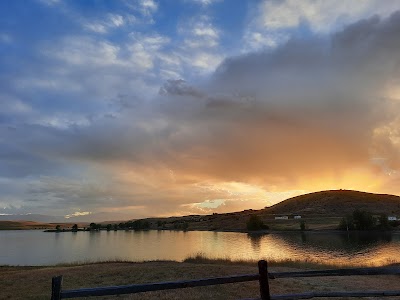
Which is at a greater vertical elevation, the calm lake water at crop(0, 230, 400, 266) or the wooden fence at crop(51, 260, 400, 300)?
the wooden fence at crop(51, 260, 400, 300)

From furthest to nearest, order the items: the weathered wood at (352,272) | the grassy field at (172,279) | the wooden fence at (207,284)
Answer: the grassy field at (172,279) < the weathered wood at (352,272) < the wooden fence at (207,284)

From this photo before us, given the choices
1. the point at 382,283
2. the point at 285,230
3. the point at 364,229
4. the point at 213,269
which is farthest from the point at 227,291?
the point at 285,230

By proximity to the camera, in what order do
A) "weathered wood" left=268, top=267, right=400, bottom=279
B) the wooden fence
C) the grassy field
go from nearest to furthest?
the wooden fence, "weathered wood" left=268, top=267, right=400, bottom=279, the grassy field

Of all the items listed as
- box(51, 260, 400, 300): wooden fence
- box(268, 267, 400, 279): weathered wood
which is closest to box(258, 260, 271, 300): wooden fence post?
box(51, 260, 400, 300): wooden fence

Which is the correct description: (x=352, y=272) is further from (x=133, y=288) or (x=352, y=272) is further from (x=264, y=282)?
(x=133, y=288)

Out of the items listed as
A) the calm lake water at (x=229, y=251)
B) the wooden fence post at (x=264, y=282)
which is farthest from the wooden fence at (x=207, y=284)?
the calm lake water at (x=229, y=251)

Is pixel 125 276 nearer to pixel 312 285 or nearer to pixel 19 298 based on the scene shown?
pixel 19 298

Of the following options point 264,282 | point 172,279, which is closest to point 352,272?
point 264,282

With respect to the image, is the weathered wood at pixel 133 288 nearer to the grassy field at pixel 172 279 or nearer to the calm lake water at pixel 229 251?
the grassy field at pixel 172 279

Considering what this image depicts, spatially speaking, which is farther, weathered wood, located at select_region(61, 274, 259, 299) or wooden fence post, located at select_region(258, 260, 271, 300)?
wooden fence post, located at select_region(258, 260, 271, 300)

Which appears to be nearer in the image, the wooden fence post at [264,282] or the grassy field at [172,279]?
the wooden fence post at [264,282]

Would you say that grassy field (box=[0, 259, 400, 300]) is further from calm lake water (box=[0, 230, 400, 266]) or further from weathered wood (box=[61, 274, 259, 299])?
calm lake water (box=[0, 230, 400, 266])

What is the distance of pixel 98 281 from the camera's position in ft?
79.6

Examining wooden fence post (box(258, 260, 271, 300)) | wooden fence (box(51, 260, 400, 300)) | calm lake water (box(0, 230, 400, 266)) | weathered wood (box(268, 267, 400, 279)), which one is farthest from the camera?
calm lake water (box(0, 230, 400, 266))
